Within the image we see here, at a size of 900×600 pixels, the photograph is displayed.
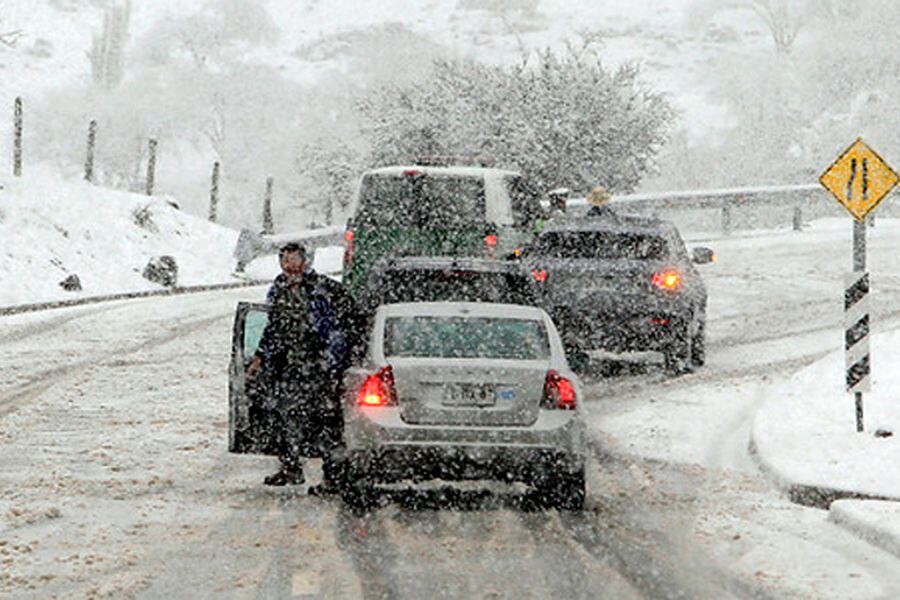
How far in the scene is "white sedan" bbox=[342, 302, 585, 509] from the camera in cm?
1041

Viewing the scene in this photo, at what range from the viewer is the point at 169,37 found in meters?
126

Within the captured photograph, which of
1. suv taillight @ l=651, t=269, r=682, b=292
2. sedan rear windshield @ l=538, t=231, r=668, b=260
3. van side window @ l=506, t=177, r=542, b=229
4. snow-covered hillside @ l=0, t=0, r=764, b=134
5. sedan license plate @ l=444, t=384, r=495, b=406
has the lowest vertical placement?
sedan license plate @ l=444, t=384, r=495, b=406

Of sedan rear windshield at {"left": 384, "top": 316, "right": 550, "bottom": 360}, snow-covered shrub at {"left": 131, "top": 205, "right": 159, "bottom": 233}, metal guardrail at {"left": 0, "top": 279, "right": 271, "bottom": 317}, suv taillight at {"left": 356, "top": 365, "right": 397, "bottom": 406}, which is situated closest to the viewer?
suv taillight at {"left": 356, "top": 365, "right": 397, "bottom": 406}

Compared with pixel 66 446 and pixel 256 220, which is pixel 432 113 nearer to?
pixel 66 446

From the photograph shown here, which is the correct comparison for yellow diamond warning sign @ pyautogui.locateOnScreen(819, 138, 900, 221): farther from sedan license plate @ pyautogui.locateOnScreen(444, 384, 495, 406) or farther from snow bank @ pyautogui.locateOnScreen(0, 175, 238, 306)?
snow bank @ pyautogui.locateOnScreen(0, 175, 238, 306)

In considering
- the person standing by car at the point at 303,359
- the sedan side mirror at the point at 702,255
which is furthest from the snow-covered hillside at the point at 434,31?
the person standing by car at the point at 303,359

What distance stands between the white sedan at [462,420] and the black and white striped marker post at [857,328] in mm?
4077

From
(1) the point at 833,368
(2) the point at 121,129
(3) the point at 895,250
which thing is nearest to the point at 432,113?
(3) the point at 895,250

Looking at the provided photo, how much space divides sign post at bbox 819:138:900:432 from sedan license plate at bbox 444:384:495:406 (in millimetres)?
4658

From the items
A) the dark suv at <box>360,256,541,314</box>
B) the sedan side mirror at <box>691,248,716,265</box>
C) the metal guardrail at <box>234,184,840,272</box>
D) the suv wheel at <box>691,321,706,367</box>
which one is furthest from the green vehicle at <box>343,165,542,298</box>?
the metal guardrail at <box>234,184,840,272</box>

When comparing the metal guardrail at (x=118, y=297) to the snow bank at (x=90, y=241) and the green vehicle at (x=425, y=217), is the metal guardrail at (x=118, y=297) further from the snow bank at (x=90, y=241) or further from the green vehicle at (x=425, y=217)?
the green vehicle at (x=425, y=217)

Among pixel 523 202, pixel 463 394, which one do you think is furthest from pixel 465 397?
pixel 523 202

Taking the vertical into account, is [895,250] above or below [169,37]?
below

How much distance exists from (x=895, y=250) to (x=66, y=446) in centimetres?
2434
